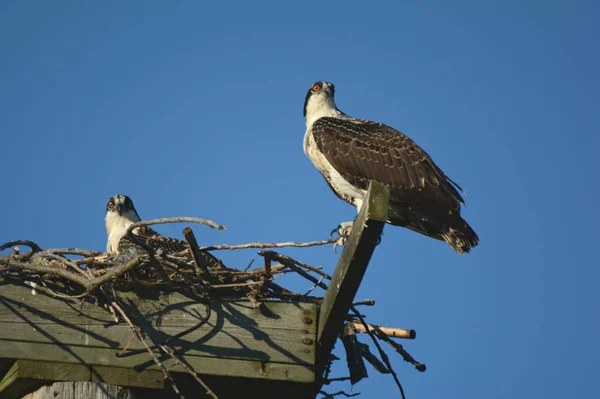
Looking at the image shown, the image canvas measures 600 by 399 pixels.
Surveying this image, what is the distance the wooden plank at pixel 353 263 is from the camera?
3.14m

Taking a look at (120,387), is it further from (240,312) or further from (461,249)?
(461,249)

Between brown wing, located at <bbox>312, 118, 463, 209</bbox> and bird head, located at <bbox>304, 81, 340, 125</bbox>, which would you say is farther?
bird head, located at <bbox>304, 81, 340, 125</bbox>

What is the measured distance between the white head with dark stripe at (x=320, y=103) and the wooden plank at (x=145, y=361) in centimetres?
432

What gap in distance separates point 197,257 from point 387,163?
3.55 metres

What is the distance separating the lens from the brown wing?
6.87 metres

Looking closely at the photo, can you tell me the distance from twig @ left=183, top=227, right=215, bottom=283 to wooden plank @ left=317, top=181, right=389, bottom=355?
0.63 meters

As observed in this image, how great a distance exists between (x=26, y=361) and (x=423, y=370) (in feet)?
6.82

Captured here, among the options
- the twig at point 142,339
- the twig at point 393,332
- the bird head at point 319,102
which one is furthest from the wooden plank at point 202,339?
the bird head at point 319,102

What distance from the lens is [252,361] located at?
4.03 m

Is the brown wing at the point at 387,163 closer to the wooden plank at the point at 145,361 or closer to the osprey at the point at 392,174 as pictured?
the osprey at the point at 392,174

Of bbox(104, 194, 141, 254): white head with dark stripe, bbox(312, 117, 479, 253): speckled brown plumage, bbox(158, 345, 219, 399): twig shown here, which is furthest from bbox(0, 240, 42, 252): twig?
bbox(104, 194, 141, 254): white head with dark stripe

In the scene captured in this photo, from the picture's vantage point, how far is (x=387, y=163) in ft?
23.5

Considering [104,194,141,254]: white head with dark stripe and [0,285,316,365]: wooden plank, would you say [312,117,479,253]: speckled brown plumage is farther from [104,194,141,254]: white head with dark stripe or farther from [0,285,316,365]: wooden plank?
[0,285,316,365]: wooden plank

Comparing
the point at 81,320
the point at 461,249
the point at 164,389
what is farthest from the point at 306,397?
the point at 461,249
